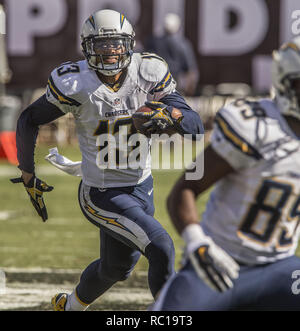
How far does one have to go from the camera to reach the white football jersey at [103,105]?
4.22m

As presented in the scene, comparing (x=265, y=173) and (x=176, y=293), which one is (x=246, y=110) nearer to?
(x=265, y=173)

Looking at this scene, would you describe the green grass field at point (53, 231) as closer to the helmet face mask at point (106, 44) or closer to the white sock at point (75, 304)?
the white sock at point (75, 304)

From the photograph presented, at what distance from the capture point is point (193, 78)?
1242cm

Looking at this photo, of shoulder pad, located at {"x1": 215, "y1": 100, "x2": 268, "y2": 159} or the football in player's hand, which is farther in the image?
the football in player's hand

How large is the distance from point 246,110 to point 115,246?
154 cm

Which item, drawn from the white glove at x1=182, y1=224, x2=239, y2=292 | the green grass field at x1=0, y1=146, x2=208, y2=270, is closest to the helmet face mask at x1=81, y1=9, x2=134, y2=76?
the white glove at x1=182, y1=224, x2=239, y2=292

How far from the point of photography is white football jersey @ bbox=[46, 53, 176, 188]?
422 cm

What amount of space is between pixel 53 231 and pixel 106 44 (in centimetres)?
337

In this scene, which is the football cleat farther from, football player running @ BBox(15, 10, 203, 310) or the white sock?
football player running @ BBox(15, 10, 203, 310)

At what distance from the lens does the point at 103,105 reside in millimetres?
4230

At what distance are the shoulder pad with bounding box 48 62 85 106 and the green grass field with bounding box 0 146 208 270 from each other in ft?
6.69

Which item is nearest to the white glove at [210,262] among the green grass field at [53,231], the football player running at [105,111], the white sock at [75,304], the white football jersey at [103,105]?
the football player running at [105,111]

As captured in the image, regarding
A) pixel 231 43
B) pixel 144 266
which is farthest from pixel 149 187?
pixel 231 43

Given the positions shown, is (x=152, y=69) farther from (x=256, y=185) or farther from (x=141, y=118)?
(x=256, y=185)
